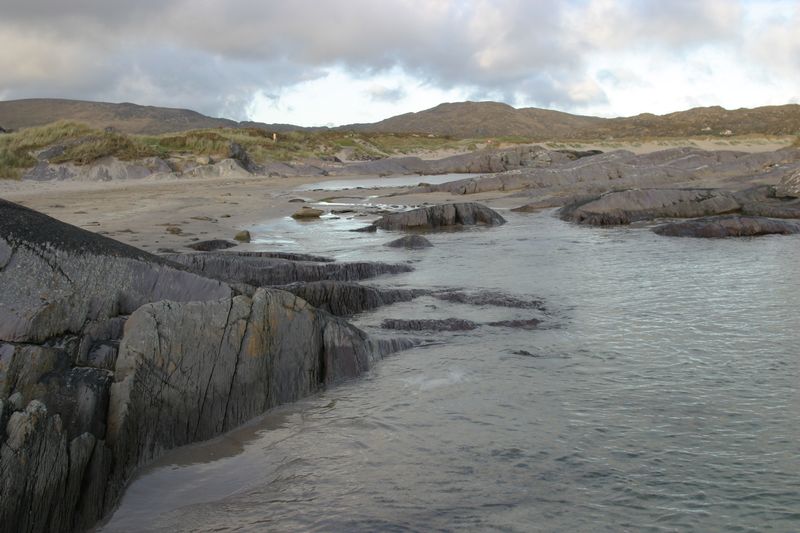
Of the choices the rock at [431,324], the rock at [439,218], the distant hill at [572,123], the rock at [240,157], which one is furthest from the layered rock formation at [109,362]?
the distant hill at [572,123]

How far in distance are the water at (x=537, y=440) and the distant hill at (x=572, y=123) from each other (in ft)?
216

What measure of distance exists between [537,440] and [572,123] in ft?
450

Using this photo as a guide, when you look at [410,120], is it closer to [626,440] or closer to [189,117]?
[189,117]

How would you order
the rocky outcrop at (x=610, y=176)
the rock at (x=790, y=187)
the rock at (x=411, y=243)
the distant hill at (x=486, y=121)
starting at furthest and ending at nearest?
the distant hill at (x=486, y=121) < the rocky outcrop at (x=610, y=176) < the rock at (x=790, y=187) < the rock at (x=411, y=243)

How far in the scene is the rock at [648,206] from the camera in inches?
709

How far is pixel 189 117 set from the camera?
120625mm

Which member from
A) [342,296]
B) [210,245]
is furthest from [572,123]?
[342,296]

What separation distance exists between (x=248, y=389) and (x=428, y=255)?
821cm

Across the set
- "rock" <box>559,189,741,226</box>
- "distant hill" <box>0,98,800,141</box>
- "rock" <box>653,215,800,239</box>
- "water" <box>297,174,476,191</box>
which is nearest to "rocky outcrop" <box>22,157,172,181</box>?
"water" <box>297,174,476,191</box>

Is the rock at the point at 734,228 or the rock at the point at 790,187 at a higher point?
the rock at the point at 790,187

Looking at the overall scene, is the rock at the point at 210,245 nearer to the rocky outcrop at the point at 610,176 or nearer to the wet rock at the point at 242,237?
the wet rock at the point at 242,237

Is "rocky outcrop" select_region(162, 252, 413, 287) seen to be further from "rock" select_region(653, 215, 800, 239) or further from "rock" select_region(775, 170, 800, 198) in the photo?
"rock" select_region(775, 170, 800, 198)

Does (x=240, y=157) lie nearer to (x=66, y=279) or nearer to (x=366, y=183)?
(x=366, y=183)

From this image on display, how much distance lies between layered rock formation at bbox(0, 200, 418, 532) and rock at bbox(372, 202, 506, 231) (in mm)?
12172
